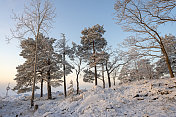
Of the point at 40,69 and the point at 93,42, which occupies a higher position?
the point at 93,42

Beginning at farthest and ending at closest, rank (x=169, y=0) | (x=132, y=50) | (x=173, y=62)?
(x=173, y=62)
(x=132, y=50)
(x=169, y=0)

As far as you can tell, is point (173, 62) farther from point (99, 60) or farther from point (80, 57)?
point (80, 57)

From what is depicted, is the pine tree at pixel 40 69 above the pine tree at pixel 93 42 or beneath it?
beneath

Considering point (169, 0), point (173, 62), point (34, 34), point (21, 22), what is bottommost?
point (173, 62)

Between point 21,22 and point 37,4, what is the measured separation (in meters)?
2.97

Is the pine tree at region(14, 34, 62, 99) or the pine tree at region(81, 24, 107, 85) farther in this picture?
the pine tree at region(81, 24, 107, 85)

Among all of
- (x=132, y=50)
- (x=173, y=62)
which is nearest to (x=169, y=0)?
(x=132, y=50)

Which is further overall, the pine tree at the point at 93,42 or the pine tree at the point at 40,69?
the pine tree at the point at 93,42

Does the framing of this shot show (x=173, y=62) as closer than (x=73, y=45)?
No

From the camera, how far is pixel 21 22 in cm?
1121

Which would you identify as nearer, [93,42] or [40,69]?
[40,69]

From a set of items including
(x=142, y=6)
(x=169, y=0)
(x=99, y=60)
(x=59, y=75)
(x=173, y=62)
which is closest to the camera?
(x=169, y=0)

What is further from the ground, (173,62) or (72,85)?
(173,62)

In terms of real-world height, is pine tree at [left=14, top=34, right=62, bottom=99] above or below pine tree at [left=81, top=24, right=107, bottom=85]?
below
